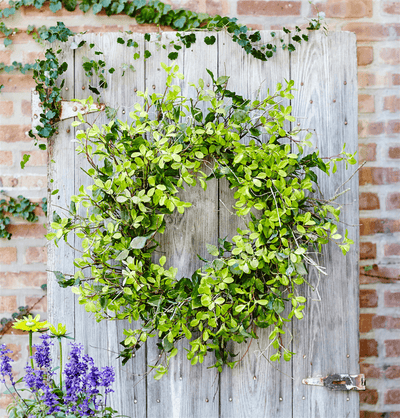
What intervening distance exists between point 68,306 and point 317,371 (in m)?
0.84

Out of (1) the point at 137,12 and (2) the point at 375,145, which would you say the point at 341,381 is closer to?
(2) the point at 375,145

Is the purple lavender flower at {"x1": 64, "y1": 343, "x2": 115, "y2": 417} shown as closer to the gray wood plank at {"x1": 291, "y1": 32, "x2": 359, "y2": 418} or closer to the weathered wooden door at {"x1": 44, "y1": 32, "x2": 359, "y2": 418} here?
the weathered wooden door at {"x1": 44, "y1": 32, "x2": 359, "y2": 418}

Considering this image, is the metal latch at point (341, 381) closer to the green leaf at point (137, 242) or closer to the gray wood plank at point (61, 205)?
the green leaf at point (137, 242)

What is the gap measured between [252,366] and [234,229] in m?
0.45

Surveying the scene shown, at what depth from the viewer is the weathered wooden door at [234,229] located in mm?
1212

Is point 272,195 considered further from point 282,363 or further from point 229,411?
point 229,411

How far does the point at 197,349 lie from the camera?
1.11 m

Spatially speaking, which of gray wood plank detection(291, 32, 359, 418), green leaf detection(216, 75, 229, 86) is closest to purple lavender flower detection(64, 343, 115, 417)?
gray wood plank detection(291, 32, 359, 418)

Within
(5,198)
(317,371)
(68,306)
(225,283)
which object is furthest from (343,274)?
(5,198)

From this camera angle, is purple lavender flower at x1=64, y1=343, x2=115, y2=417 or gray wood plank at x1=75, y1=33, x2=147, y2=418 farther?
gray wood plank at x1=75, y1=33, x2=147, y2=418

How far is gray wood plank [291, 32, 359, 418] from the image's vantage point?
1.21 metres

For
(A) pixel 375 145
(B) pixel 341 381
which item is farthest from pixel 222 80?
(B) pixel 341 381

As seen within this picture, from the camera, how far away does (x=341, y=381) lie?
3.95 feet

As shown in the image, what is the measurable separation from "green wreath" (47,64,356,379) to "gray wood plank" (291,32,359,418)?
125mm
